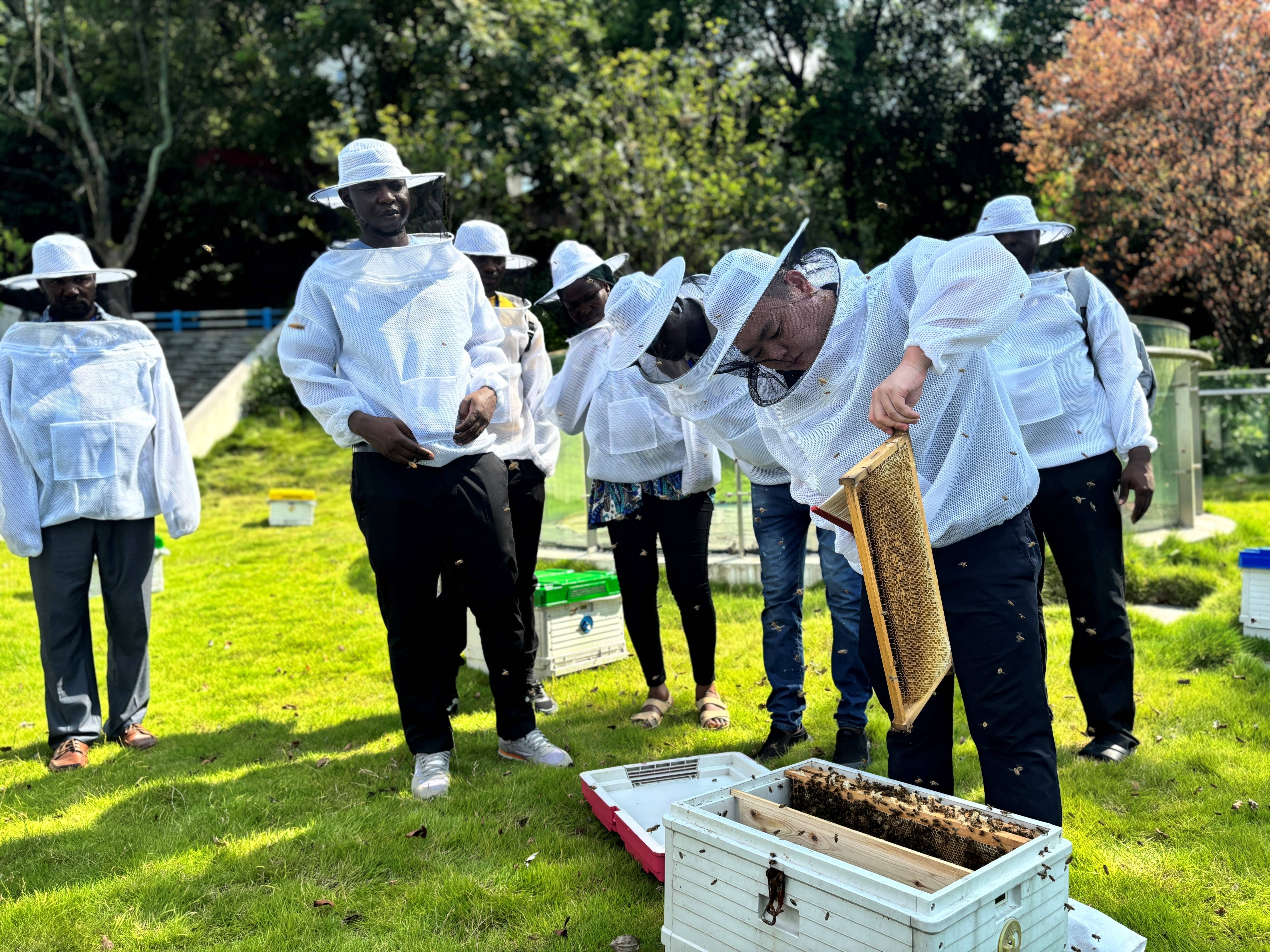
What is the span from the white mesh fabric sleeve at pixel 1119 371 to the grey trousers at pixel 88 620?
13.4 ft

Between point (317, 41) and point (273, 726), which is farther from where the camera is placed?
point (317, 41)

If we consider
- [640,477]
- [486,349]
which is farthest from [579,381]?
[486,349]

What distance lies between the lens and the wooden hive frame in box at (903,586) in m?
2.09

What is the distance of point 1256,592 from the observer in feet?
16.3

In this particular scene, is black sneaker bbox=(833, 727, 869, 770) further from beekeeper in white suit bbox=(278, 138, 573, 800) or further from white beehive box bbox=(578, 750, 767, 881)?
beekeeper in white suit bbox=(278, 138, 573, 800)

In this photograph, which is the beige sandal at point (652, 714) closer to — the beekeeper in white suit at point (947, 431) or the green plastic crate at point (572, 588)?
the green plastic crate at point (572, 588)

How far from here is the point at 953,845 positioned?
225 centimetres

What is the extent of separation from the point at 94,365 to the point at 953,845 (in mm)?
3967

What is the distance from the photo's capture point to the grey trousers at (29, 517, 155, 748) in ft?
13.9

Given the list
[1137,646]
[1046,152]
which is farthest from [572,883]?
[1046,152]

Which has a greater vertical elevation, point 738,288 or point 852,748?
point 738,288

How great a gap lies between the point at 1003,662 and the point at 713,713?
209 cm

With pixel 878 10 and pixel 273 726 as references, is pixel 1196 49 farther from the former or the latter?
pixel 273 726

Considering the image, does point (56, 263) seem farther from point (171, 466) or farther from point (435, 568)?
point (435, 568)
